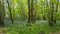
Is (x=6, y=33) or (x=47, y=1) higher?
(x=47, y=1)

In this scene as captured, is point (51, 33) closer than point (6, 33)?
No

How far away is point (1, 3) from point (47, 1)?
517cm

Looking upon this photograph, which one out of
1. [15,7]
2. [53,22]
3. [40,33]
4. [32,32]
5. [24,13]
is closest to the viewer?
[40,33]

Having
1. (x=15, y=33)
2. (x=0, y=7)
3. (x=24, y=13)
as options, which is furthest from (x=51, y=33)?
(x=24, y=13)

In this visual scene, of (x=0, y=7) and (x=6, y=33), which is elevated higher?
(x=0, y=7)

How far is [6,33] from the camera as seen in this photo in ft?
40.0

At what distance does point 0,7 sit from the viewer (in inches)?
622

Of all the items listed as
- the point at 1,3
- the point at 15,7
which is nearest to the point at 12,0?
the point at 15,7

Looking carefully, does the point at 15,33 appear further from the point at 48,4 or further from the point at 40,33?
the point at 48,4

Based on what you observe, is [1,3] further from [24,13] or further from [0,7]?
[24,13]

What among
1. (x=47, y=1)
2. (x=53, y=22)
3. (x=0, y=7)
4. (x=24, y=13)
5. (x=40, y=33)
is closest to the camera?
(x=40, y=33)

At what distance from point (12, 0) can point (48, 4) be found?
13.1m

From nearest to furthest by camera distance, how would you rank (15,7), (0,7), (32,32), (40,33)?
(40,33) → (32,32) → (0,7) → (15,7)

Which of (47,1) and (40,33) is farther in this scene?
(47,1)
